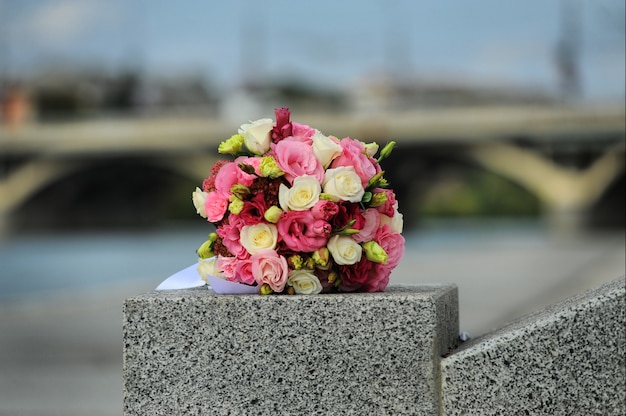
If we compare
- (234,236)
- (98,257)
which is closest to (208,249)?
(234,236)

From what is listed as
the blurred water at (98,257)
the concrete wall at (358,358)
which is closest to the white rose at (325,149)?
the concrete wall at (358,358)

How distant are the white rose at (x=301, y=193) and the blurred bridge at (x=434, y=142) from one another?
35786 mm

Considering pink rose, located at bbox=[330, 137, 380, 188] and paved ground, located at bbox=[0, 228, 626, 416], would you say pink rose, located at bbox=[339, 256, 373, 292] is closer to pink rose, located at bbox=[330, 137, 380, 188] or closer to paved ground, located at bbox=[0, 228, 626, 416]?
pink rose, located at bbox=[330, 137, 380, 188]

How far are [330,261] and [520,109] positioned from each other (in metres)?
40.3

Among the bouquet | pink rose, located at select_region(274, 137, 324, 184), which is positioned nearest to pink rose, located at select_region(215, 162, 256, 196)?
the bouquet

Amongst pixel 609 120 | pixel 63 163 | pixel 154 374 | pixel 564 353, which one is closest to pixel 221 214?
pixel 154 374

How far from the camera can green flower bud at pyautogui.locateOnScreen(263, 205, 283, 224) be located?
281 centimetres

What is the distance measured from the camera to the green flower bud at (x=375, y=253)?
9.24ft

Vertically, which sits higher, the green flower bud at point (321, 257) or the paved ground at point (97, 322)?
the green flower bud at point (321, 257)

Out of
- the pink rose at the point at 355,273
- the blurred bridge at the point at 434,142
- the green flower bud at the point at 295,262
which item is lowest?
the pink rose at the point at 355,273

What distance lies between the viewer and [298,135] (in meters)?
3.05

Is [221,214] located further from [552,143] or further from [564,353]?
[552,143]

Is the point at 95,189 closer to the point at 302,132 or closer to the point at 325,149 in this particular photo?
the point at 302,132

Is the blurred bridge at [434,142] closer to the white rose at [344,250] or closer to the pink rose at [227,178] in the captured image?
the pink rose at [227,178]
